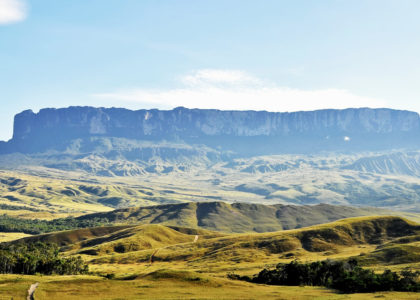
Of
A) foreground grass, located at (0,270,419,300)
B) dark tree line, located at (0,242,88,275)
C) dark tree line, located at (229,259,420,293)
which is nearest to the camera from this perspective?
foreground grass, located at (0,270,419,300)

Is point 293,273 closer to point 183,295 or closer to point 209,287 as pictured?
point 209,287

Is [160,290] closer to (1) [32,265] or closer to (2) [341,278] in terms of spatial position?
(2) [341,278]

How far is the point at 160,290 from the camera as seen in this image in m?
93.6

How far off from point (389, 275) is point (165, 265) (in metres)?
121

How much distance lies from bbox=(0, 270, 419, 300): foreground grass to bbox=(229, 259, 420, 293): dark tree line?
7171 millimetres

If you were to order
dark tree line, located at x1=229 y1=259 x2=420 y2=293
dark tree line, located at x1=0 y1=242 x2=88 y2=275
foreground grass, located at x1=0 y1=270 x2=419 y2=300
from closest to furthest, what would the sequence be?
foreground grass, located at x1=0 y1=270 x2=419 y2=300 → dark tree line, located at x1=229 y1=259 x2=420 y2=293 → dark tree line, located at x1=0 y1=242 x2=88 y2=275

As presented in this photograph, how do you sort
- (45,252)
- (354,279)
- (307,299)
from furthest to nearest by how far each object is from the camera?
(45,252) → (354,279) → (307,299)

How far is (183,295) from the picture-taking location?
87.8 metres

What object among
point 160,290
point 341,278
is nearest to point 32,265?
point 160,290

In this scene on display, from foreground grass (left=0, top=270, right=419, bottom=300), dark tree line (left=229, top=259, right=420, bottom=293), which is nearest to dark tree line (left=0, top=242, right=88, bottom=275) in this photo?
foreground grass (left=0, top=270, right=419, bottom=300)

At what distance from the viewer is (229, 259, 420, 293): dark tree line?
9931cm

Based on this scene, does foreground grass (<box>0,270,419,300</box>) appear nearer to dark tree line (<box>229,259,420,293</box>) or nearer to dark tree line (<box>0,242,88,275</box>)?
dark tree line (<box>229,259,420,293</box>)

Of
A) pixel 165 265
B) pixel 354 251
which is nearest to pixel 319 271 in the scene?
pixel 354 251

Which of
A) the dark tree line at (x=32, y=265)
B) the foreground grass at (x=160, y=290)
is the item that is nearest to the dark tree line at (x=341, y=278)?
the foreground grass at (x=160, y=290)
